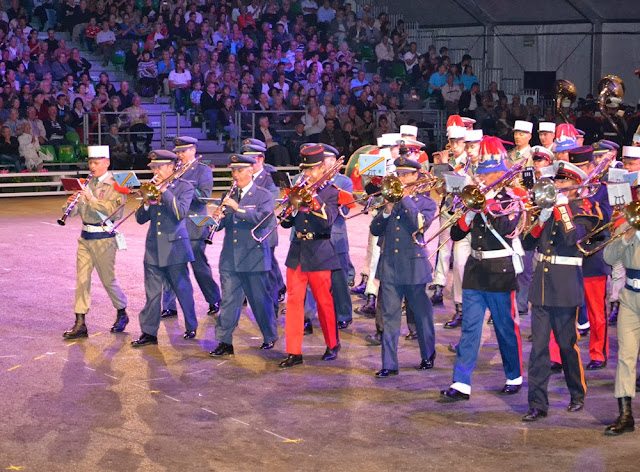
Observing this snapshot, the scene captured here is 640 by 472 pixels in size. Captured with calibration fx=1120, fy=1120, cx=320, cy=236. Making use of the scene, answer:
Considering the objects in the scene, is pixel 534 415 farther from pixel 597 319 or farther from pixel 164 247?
pixel 164 247

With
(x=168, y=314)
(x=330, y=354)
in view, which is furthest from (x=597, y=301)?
(x=168, y=314)

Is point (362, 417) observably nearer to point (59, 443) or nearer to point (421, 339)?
point (421, 339)

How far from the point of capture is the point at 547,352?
309 inches

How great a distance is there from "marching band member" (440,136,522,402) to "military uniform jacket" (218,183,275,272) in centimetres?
203

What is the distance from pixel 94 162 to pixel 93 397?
2984mm

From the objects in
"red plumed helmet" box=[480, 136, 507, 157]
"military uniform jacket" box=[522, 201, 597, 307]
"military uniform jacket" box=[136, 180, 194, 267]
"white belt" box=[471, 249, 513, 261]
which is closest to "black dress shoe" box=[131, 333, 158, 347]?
"military uniform jacket" box=[136, 180, 194, 267]

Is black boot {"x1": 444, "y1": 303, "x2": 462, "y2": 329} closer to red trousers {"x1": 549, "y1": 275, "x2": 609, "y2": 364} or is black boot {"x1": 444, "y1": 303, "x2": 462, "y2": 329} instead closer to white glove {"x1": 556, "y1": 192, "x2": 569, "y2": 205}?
red trousers {"x1": 549, "y1": 275, "x2": 609, "y2": 364}

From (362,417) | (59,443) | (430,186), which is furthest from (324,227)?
(59,443)

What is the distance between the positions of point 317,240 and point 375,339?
1387mm

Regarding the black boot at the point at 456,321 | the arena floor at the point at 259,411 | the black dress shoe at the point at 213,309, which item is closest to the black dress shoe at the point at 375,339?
the arena floor at the point at 259,411

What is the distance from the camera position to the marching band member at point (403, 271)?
9.00 metres

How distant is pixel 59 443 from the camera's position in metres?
7.34

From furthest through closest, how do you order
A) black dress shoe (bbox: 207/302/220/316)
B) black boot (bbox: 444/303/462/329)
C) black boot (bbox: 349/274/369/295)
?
black boot (bbox: 349/274/369/295), black dress shoe (bbox: 207/302/220/316), black boot (bbox: 444/303/462/329)

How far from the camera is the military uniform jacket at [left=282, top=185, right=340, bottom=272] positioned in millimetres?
9406
